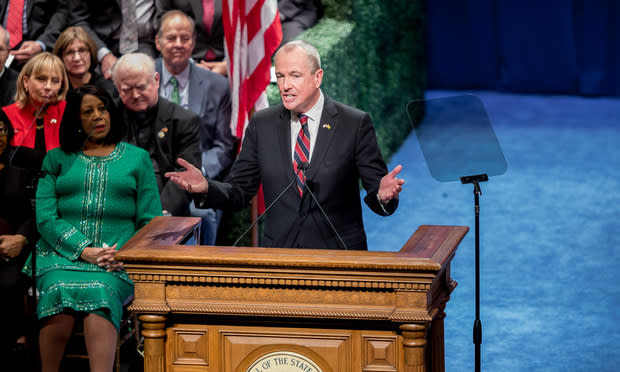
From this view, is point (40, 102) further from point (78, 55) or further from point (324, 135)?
point (324, 135)

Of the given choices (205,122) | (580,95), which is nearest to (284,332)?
(205,122)

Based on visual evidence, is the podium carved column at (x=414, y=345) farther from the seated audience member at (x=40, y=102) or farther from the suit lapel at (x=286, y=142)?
the seated audience member at (x=40, y=102)

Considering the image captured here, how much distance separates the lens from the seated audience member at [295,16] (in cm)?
678

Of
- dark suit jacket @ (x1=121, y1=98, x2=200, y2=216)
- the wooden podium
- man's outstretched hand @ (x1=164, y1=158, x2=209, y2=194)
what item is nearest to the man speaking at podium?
man's outstretched hand @ (x1=164, y1=158, x2=209, y2=194)

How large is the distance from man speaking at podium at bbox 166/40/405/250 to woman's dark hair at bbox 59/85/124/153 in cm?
92

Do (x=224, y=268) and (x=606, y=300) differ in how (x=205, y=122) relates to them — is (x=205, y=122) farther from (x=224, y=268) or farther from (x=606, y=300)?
(x=224, y=268)

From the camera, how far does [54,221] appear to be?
14.3 ft

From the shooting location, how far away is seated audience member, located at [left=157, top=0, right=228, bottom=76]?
6.45 meters

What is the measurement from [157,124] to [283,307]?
103 inches

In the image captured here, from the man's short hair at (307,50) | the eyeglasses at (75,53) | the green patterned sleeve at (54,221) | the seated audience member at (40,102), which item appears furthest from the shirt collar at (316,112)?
the eyeglasses at (75,53)

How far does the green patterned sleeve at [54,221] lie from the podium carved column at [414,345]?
1880 millimetres

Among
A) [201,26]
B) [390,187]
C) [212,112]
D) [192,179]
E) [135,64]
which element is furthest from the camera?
Answer: [201,26]

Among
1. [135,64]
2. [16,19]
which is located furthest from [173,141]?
[16,19]

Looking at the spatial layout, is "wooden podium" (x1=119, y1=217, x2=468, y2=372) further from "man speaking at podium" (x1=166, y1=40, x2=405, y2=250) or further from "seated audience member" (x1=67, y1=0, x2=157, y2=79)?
"seated audience member" (x1=67, y1=0, x2=157, y2=79)
